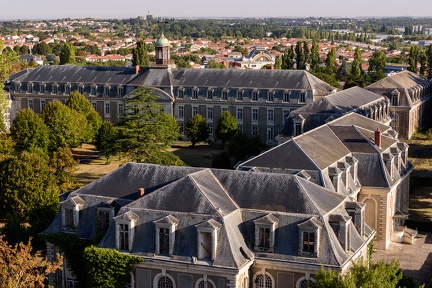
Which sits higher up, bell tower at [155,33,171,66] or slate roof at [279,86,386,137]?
bell tower at [155,33,171,66]

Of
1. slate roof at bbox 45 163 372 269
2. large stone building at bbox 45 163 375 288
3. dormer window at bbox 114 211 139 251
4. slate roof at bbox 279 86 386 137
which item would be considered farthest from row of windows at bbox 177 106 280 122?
dormer window at bbox 114 211 139 251

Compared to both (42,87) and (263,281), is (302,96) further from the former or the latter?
(263,281)

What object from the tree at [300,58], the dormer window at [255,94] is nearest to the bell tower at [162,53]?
the dormer window at [255,94]

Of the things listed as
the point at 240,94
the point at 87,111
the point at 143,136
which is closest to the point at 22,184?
the point at 143,136

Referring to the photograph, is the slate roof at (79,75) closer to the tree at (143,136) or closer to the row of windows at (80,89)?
the row of windows at (80,89)

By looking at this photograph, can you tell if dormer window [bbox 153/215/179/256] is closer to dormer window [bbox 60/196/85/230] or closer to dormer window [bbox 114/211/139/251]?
dormer window [bbox 114/211/139/251]

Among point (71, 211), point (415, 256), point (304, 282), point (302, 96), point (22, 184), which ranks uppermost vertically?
point (302, 96)
